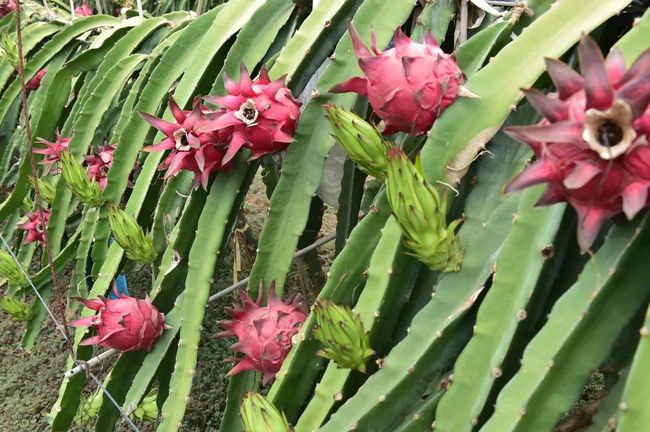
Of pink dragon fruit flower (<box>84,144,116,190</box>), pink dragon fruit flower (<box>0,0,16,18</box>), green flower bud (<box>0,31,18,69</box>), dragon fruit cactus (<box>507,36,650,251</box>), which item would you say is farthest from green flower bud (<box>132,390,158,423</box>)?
pink dragon fruit flower (<box>0,0,16,18</box>)

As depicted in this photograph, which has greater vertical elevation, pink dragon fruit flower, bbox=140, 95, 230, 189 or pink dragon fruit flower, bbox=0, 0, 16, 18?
pink dragon fruit flower, bbox=140, 95, 230, 189

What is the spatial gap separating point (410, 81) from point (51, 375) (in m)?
2.00

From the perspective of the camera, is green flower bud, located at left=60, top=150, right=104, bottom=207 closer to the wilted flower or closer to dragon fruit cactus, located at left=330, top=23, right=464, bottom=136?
the wilted flower

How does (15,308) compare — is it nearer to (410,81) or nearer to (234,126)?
(234,126)

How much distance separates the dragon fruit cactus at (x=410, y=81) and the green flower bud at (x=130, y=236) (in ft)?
1.73

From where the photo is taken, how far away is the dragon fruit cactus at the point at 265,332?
2.81 ft

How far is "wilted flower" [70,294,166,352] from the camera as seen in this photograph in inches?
38.4

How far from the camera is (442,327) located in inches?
25.9

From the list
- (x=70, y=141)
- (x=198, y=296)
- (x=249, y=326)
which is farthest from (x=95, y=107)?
(x=249, y=326)

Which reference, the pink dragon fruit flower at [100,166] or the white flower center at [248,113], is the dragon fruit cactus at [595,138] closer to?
the white flower center at [248,113]

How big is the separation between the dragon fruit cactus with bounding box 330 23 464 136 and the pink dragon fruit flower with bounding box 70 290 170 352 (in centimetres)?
52

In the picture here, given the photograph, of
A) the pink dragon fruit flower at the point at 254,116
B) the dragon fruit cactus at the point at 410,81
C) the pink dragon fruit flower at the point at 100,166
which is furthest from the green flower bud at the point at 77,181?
the dragon fruit cactus at the point at 410,81

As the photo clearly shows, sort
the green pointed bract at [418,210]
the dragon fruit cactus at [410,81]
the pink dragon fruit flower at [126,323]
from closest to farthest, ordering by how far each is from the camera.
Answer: the green pointed bract at [418,210], the dragon fruit cactus at [410,81], the pink dragon fruit flower at [126,323]

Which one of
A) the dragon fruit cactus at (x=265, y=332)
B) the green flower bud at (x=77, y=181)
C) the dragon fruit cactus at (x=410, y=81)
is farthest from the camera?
the green flower bud at (x=77, y=181)
